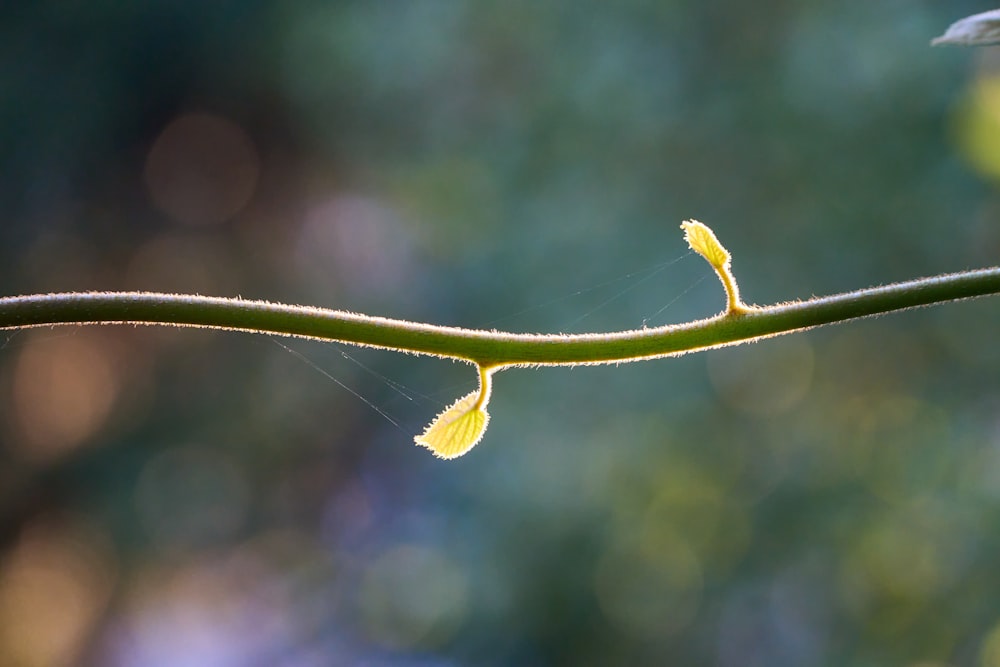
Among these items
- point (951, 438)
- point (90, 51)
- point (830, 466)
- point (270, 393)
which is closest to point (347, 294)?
point (270, 393)

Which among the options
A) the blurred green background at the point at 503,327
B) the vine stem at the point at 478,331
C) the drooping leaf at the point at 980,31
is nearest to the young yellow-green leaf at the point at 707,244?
the vine stem at the point at 478,331

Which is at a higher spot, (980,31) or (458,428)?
(980,31)

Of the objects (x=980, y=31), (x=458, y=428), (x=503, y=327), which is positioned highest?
(x=503, y=327)

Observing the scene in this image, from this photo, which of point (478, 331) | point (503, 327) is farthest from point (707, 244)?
point (503, 327)

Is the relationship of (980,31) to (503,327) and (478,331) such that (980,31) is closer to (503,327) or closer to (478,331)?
(478,331)

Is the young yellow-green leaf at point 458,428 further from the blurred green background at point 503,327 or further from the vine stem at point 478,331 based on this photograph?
the blurred green background at point 503,327

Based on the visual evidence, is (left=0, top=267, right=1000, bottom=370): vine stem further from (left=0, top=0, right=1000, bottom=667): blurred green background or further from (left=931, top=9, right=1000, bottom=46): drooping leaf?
(left=0, top=0, right=1000, bottom=667): blurred green background

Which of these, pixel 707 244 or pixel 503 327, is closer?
pixel 707 244
